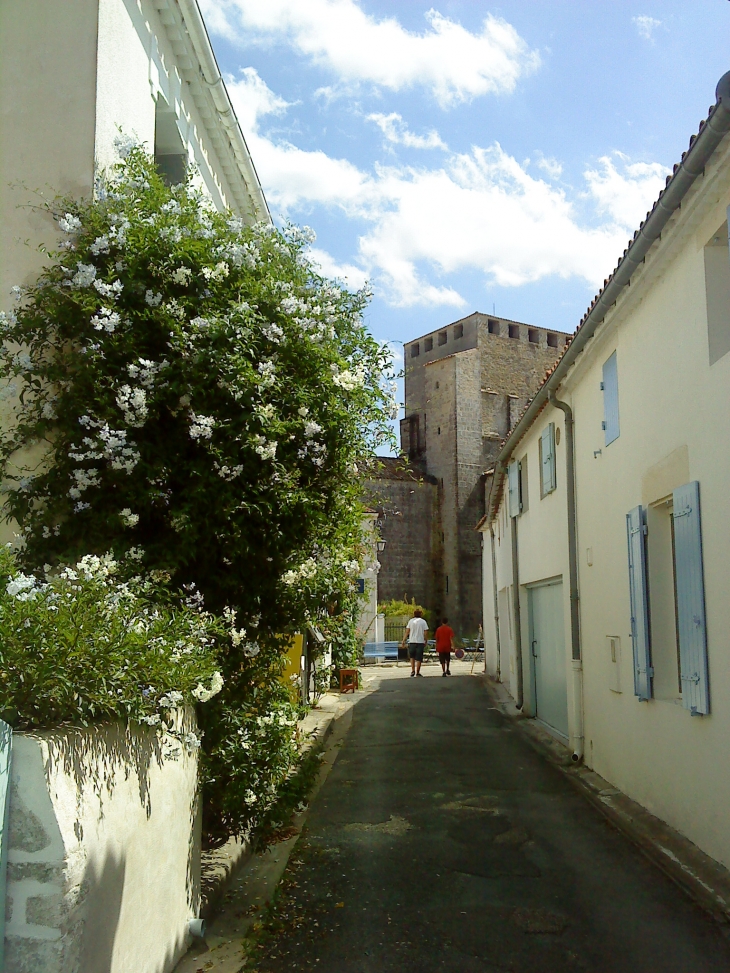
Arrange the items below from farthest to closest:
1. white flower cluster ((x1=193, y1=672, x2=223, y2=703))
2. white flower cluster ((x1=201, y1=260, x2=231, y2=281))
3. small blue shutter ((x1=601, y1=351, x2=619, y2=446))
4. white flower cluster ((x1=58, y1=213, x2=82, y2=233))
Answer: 1. small blue shutter ((x1=601, y1=351, x2=619, y2=446))
2. white flower cluster ((x1=58, y1=213, x2=82, y2=233))
3. white flower cluster ((x1=201, y1=260, x2=231, y2=281))
4. white flower cluster ((x1=193, y1=672, x2=223, y2=703))

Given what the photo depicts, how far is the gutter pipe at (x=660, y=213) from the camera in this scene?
18.2ft

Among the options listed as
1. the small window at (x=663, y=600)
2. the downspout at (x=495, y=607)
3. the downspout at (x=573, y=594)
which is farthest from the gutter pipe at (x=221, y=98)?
the downspout at (x=495, y=607)

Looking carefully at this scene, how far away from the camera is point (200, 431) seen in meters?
5.15

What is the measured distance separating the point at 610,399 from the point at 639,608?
2.52m

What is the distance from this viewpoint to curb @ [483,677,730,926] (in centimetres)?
563

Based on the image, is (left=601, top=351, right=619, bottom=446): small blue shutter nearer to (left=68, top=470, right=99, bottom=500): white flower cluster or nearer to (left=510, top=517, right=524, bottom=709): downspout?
(left=68, top=470, right=99, bottom=500): white flower cluster

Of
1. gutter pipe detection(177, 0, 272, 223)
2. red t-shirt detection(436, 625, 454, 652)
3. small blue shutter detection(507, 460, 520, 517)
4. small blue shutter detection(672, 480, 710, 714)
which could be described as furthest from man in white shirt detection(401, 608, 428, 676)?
small blue shutter detection(672, 480, 710, 714)

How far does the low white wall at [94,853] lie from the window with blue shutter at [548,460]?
8.94 m

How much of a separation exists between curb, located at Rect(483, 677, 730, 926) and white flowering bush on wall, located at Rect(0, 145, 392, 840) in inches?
110

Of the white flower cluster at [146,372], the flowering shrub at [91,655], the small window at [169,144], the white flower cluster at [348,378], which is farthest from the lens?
the small window at [169,144]

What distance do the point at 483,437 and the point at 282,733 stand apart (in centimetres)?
4065

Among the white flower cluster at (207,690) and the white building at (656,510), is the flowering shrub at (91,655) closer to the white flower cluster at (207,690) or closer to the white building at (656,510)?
the white flower cluster at (207,690)

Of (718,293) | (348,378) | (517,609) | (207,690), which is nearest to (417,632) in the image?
(517,609)

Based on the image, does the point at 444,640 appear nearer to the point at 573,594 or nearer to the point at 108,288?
the point at 573,594
